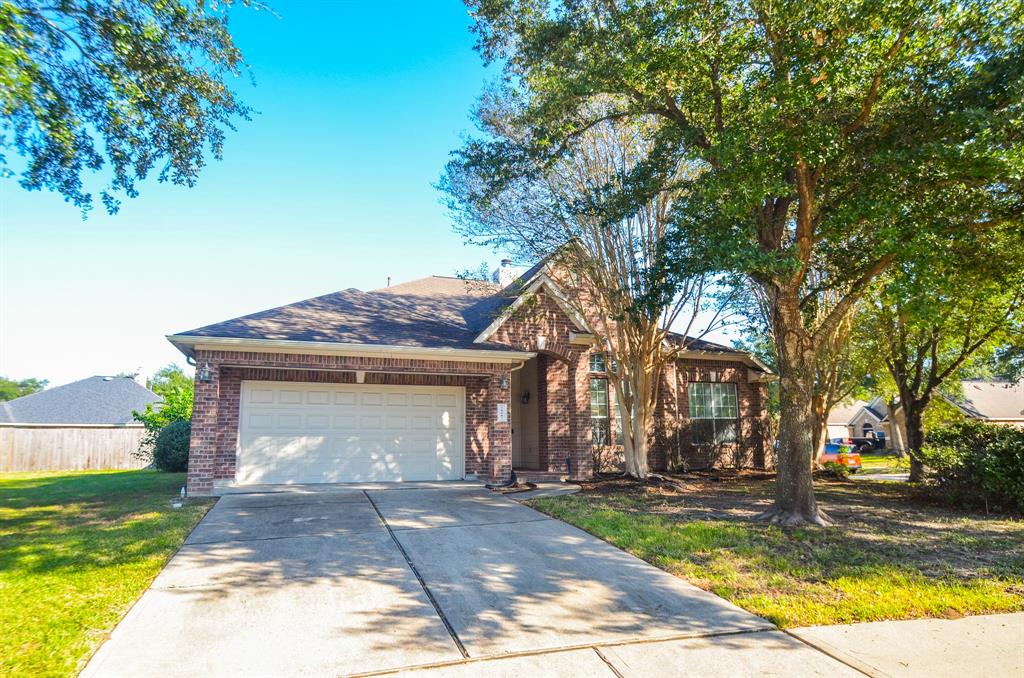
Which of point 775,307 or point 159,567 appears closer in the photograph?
point 159,567

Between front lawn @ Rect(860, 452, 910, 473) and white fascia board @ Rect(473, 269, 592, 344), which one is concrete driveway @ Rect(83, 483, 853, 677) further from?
front lawn @ Rect(860, 452, 910, 473)

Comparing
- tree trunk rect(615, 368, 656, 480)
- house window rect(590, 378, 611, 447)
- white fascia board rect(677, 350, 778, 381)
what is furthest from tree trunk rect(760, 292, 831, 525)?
white fascia board rect(677, 350, 778, 381)

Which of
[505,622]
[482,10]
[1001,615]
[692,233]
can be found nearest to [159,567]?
[505,622]

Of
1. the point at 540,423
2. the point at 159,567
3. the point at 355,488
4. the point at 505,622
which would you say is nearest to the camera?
the point at 505,622

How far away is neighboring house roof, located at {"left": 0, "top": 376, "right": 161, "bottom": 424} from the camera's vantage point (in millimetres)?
27516

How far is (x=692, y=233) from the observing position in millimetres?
9727

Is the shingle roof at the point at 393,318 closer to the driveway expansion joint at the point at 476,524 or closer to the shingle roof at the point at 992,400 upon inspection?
the driveway expansion joint at the point at 476,524

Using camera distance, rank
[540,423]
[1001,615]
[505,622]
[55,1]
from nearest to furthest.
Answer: [505,622]
[1001,615]
[55,1]
[540,423]

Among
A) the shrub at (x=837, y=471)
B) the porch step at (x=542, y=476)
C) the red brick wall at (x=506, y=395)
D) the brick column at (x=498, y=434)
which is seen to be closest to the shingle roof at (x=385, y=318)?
the red brick wall at (x=506, y=395)

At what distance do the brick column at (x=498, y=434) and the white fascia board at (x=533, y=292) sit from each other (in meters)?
1.07

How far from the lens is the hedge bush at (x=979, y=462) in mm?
9352

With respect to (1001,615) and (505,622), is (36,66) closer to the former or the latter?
(505,622)

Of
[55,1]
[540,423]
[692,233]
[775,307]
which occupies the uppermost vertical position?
[55,1]

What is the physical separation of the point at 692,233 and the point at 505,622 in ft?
23.7
